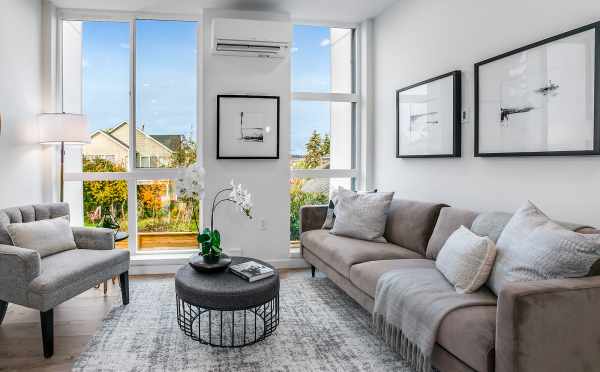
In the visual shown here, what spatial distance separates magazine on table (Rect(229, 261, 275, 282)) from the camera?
258 centimetres

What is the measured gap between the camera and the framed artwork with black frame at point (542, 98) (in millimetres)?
2141

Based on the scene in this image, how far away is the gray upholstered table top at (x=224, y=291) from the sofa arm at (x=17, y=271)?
0.83m

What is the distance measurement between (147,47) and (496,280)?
404cm

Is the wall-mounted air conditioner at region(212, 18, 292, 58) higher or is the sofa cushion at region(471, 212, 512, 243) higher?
the wall-mounted air conditioner at region(212, 18, 292, 58)

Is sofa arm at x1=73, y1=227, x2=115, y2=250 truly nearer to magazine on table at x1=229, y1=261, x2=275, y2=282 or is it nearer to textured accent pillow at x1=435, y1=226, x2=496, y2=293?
magazine on table at x1=229, y1=261, x2=275, y2=282

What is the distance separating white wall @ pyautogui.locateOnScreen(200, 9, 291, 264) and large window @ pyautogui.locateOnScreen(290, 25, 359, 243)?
0.82ft

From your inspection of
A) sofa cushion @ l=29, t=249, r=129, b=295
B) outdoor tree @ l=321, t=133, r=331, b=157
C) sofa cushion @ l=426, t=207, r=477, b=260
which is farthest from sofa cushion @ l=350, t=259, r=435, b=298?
outdoor tree @ l=321, t=133, r=331, b=157

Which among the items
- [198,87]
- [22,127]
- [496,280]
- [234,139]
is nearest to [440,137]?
[496,280]

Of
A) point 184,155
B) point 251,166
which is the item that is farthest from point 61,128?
point 251,166

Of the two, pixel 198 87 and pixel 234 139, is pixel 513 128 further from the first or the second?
pixel 198 87

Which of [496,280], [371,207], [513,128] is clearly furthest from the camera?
[371,207]

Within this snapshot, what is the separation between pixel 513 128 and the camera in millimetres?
2646

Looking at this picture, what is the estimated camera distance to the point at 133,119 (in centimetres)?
439

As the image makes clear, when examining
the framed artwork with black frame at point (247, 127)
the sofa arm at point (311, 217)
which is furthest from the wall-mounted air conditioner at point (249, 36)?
the sofa arm at point (311, 217)
